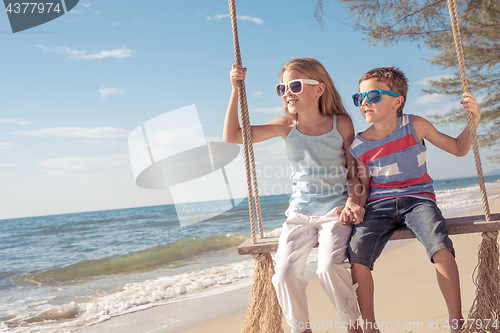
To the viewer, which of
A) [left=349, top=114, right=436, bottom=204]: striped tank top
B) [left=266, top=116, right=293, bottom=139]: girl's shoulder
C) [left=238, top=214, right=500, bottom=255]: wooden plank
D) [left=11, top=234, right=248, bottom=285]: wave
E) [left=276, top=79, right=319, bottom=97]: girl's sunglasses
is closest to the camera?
[left=238, top=214, right=500, bottom=255]: wooden plank

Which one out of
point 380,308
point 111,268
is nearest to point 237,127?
point 380,308

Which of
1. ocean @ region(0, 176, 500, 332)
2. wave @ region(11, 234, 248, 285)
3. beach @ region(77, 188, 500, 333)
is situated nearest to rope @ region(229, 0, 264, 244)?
beach @ region(77, 188, 500, 333)

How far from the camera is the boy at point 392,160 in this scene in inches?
66.0

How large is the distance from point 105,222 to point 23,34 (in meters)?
12.4

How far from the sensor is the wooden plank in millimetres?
1645

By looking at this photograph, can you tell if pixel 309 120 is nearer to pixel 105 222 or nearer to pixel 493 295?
pixel 493 295

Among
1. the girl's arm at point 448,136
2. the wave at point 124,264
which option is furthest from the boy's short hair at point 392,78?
the wave at point 124,264

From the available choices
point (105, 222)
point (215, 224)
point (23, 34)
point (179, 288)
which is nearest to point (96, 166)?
point (105, 222)

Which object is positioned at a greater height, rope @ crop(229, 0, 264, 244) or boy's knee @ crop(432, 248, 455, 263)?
rope @ crop(229, 0, 264, 244)

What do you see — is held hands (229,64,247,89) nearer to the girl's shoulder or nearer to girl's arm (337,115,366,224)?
the girl's shoulder

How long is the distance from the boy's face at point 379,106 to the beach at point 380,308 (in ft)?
4.49

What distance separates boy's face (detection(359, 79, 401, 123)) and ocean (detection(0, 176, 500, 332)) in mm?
2836

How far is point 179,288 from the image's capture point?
176 inches

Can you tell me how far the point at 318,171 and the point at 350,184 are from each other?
0.56ft
